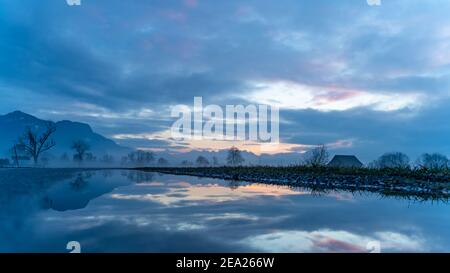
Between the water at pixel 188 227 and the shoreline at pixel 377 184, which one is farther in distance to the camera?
the shoreline at pixel 377 184

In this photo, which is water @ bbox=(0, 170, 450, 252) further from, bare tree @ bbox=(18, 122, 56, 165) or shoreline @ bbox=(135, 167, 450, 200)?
bare tree @ bbox=(18, 122, 56, 165)

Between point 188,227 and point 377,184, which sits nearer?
point 188,227

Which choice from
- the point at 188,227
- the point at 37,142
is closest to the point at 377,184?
the point at 188,227

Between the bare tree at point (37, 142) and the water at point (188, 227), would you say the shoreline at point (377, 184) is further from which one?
the bare tree at point (37, 142)

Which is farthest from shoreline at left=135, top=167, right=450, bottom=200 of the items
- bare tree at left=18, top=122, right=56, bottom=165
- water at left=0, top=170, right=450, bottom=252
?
bare tree at left=18, top=122, right=56, bottom=165

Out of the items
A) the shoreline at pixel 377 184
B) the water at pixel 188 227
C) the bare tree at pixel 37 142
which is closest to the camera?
the water at pixel 188 227

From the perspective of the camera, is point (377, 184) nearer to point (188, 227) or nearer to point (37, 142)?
point (188, 227)

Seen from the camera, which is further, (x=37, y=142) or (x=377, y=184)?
(x=37, y=142)

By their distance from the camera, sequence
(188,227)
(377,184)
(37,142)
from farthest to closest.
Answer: (37,142), (377,184), (188,227)

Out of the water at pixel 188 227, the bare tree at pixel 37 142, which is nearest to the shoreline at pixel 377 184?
the water at pixel 188 227

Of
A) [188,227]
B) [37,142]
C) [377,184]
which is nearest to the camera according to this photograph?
[188,227]

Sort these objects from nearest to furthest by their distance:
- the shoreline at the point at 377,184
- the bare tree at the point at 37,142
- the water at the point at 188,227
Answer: the water at the point at 188,227
the shoreline at the point at 377,184
the bare tree at the point at 37,142
